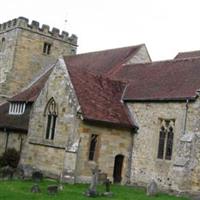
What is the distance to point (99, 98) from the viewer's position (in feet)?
90.9

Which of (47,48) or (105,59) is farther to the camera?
(47,48)

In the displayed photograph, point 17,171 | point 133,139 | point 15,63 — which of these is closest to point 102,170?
point 133,139

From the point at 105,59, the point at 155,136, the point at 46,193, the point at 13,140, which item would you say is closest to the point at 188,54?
the point at 105,59

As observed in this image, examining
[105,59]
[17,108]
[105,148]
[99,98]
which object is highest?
[105,59]

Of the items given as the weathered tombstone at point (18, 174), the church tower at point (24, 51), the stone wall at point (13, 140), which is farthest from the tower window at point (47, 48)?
the weathered tombstone at point (18, 174)

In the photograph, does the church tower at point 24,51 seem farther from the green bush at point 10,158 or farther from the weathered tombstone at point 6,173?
the weathered tombstone at point 6,173

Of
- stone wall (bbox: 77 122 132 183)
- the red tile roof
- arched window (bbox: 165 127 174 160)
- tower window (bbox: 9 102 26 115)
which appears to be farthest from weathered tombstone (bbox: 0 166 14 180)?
tower window (bbox: 9 102 26 115)

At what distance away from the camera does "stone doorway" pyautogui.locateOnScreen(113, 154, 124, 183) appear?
91.0 feet

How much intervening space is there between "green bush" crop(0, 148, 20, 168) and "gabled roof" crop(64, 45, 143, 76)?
7785mm

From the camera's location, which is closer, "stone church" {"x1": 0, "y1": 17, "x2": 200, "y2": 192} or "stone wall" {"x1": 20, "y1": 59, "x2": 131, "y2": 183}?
"stone church" {"x1": 0, "y1": 17, "x2": 200, "y2": 192}

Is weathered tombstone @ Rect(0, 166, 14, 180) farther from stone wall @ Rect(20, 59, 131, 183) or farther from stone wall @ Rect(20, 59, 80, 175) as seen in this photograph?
stone wall @ Rect(20, 59, 80, 175)

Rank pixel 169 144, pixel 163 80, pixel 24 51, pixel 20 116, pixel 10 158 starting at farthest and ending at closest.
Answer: pixel 24 51
pixel 20 116
pixel 10 158
pixel 163 80
pixel 169 144

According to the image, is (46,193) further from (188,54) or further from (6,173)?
(188,54)

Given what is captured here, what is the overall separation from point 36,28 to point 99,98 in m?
17.3
